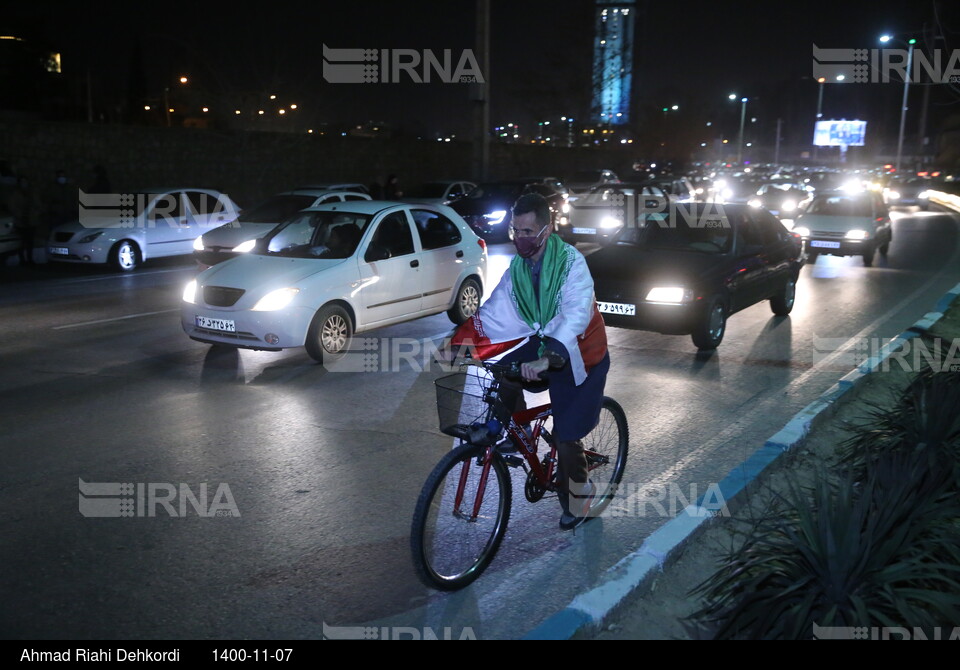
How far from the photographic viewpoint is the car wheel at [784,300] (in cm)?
1212

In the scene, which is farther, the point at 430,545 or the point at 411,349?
the point at 411,349

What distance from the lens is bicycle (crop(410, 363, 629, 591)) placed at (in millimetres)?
4156

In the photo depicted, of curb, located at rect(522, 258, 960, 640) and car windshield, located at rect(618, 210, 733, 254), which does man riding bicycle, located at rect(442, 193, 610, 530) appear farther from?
car windshield, located at rect(618, 210, 733, 254)

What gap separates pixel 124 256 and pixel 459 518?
608 inches

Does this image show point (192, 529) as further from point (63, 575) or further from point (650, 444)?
point (650, 444)

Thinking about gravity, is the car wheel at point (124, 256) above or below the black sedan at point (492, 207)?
below

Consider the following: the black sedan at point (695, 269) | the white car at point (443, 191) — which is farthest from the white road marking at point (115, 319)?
the white car at point (443, 191)

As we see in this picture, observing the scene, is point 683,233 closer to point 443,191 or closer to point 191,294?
point 191,294

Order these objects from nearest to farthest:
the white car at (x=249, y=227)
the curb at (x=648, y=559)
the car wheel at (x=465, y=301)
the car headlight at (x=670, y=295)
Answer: the curb at (x=648, y=559)
the car headlight at (x=670, y=295)
the car wheel at (x=465, y=301)
the white car at (x=249, y=227)

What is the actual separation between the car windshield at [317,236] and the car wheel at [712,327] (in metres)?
3.98

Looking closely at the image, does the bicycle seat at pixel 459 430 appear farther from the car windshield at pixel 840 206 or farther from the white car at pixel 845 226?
the car windshield at pixel 840 206
